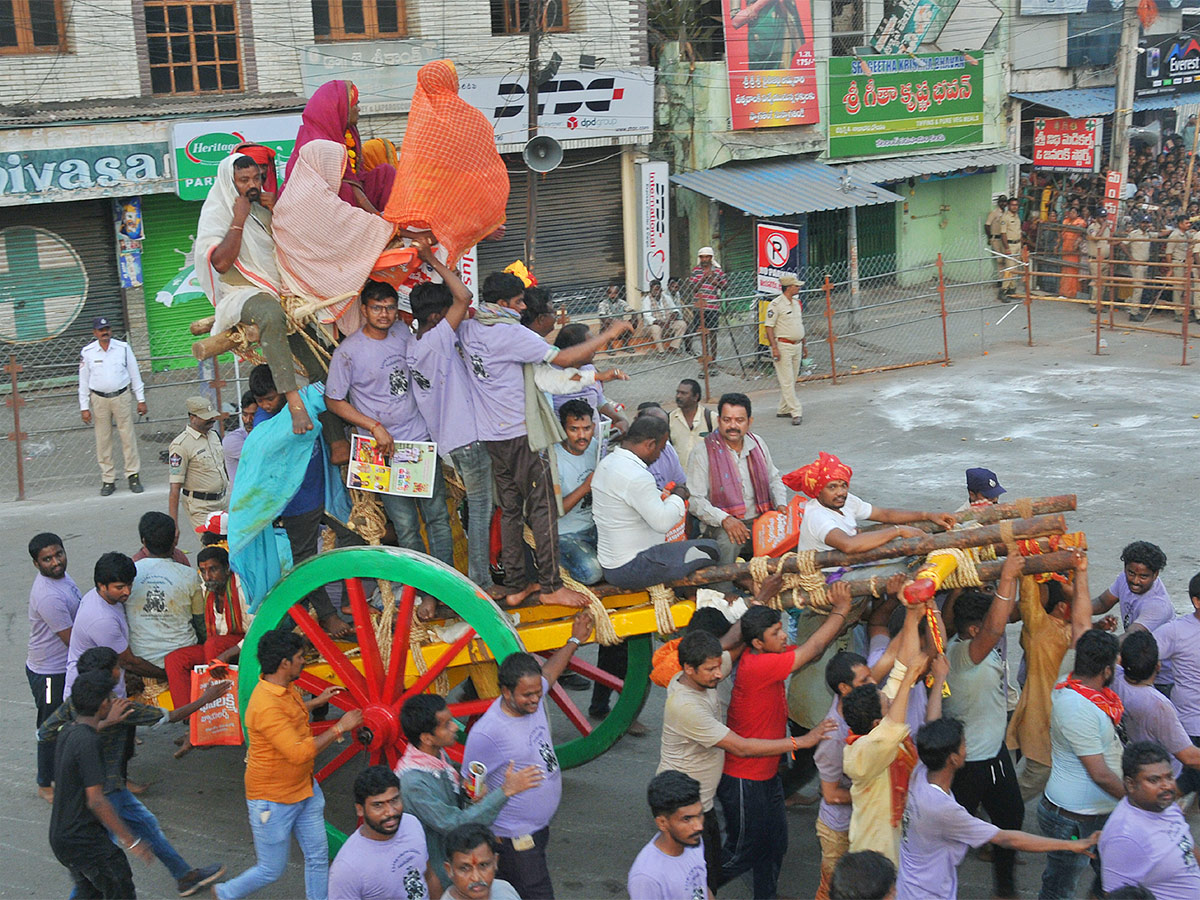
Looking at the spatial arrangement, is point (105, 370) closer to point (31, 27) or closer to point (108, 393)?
point (108, 393)

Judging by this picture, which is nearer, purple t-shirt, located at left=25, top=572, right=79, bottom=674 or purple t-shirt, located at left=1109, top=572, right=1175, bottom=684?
purple t-shirt, located at left=1109, top=572, right=1175, bottom=684

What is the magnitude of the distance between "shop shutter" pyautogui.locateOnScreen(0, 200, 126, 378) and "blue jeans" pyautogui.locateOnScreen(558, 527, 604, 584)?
10.6 m

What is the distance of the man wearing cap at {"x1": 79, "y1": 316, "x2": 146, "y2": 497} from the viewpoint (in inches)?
463

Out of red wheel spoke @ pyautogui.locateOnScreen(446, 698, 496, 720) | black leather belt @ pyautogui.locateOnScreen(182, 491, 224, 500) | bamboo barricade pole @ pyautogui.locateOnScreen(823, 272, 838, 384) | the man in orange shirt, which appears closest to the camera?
the man in orange shirt

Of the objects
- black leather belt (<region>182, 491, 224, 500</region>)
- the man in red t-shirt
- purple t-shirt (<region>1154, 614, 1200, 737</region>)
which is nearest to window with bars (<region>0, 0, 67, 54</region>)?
black leather belt (<region>182, 491, 224, 500</region>)

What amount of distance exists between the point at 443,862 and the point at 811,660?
1699mm

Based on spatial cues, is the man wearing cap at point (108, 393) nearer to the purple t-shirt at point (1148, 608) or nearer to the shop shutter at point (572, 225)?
the shop shutter at point (572, 225)

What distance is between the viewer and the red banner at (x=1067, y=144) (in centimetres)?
2214

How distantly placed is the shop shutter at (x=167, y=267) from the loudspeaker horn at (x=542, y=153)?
168 inches

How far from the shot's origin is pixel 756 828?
5172mm

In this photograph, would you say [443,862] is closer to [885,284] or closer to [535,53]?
[535,53]

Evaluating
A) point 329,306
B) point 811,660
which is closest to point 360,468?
point 329,306

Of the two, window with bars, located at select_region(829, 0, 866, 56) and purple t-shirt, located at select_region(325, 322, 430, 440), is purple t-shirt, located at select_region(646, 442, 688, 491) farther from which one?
window with bars, located at select_region(829, 0, 866, 56)

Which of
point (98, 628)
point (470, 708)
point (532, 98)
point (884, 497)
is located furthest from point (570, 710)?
point (532, 98)
